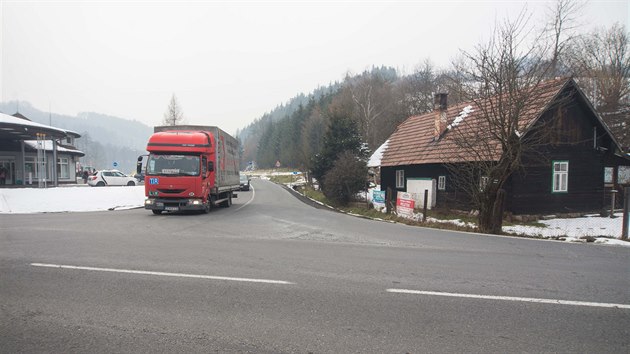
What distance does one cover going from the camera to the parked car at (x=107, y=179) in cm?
3847

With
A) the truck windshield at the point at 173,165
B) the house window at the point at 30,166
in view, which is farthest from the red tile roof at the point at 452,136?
the house window at the point at 30,166

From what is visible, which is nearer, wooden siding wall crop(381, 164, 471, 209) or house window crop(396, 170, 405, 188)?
wooden siding wall crop(381, 164, 471, 209)

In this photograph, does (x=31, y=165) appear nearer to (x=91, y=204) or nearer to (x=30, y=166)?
(x=30, y=166)

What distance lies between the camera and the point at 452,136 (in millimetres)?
17828

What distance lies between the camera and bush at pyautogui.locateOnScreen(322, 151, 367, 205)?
2447cm

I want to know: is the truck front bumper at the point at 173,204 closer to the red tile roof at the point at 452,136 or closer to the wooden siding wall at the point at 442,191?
the red tile roof at the point at 452,136

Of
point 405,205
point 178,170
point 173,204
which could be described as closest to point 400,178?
point 405,205

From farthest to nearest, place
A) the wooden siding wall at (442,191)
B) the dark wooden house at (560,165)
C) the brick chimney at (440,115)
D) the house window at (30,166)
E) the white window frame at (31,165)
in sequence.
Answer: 1. the white window frame at (31,165)
2. the house window at (30,166)
3. the brick chimney at (440,115)
4. the wooden siding wall at (442,191)
5. the dark wooden house at (560,165)

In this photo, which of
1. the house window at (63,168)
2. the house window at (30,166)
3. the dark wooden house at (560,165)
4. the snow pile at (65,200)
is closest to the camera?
the dark wooden house at (560,165)

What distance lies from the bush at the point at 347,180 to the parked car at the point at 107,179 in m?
26.9

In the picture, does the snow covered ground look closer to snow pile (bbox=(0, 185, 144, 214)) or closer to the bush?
snow pile (bbox=(0, 185, 144, 214))

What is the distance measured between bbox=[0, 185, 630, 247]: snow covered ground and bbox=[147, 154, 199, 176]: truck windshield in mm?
7824

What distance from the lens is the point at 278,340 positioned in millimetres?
3625

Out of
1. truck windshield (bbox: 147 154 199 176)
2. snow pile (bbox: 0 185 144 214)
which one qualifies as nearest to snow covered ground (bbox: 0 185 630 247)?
snow pile (bbox: 0 185 144 214)
